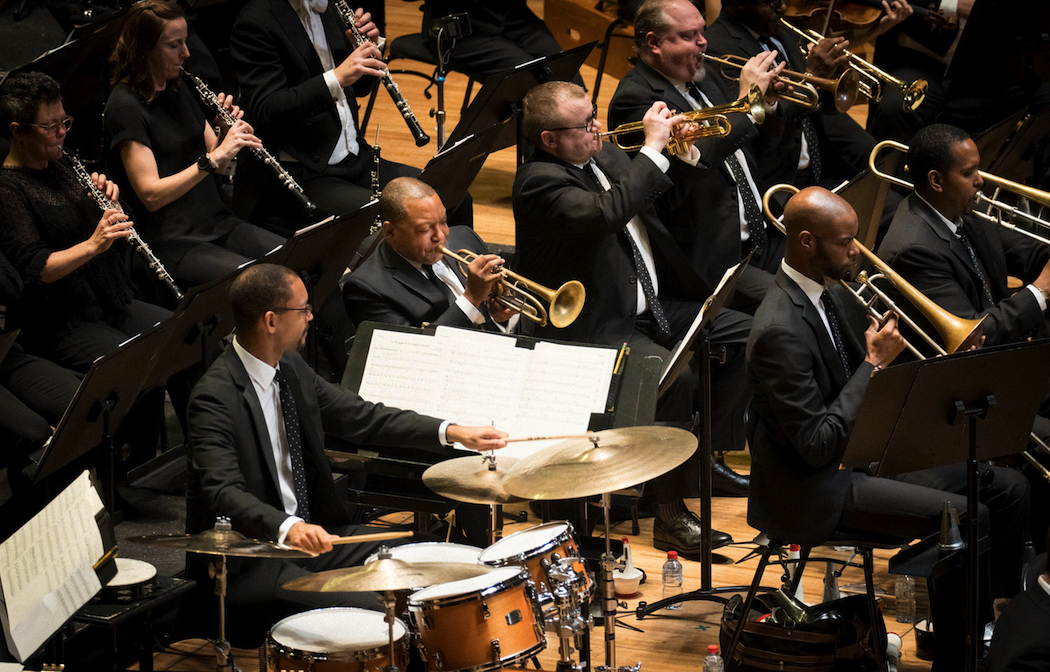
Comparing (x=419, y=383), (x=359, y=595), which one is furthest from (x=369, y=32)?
(x=359, y=595)

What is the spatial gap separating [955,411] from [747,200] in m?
2.18

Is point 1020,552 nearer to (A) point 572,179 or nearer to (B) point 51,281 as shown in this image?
(A) point 572,179

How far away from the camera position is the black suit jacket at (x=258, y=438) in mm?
3562

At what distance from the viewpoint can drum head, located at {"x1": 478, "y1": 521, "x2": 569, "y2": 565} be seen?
346 centimetres

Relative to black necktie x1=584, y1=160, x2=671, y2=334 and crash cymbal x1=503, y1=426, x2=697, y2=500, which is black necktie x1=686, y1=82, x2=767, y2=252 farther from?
crash cymbal x1=503, y1=426, x2=697, y2=500

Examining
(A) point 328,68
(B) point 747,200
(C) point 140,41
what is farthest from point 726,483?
(C) point 140,41

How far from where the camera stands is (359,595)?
367cm

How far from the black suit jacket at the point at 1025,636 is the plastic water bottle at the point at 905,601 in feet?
3.94

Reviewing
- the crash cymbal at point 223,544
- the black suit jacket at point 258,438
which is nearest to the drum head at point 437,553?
the black suit jacket at point 258,438

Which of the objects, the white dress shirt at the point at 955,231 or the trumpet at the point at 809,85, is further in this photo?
the trumpet at the point at 809,85

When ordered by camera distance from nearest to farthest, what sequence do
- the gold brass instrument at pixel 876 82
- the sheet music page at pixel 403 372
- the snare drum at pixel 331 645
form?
the snare drum at pixel 331 645
the sheet music page at pixel 403 372
the gold brass instrument at pixel 876 82

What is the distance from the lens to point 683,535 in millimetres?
4965

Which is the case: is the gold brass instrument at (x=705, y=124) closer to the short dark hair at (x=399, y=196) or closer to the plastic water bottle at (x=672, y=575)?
the short dark hair at (x=399, y=196)

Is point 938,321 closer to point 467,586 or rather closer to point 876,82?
point 467,586
